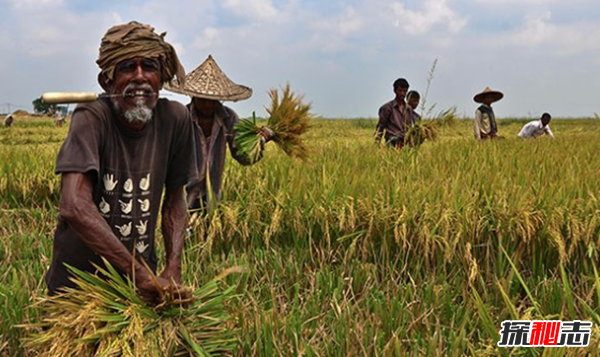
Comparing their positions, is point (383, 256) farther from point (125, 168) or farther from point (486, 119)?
point (486, 119)

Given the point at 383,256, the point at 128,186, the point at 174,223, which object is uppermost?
the point at 128,186

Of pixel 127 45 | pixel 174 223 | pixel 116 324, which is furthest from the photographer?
pixel 174 223

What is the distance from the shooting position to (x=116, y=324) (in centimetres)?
145

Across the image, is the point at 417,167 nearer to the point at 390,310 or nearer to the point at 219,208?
the point at 219,208

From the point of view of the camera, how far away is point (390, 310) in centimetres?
221

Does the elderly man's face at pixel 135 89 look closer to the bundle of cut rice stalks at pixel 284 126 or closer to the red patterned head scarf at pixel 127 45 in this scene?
the red patterned head scarf at pixel 127 45

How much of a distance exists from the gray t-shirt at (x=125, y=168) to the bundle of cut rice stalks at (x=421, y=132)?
10.9 feet

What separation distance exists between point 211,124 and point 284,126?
19.3 inches

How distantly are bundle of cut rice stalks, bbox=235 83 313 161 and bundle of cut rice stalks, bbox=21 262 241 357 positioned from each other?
1.86m

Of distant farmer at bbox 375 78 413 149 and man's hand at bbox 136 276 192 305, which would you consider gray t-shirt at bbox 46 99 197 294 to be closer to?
man's hand at bbox 136 276 192 305

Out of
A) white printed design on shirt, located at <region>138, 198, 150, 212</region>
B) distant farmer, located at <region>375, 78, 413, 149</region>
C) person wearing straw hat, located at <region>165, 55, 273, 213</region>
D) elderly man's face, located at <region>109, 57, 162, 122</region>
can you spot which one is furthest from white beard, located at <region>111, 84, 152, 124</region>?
distant farmer, located at <region>375, 78, 413, 149</region>

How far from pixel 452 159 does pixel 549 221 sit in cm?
172

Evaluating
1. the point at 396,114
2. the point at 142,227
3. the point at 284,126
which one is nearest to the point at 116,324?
the point at 142,227

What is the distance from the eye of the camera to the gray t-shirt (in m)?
1.53
